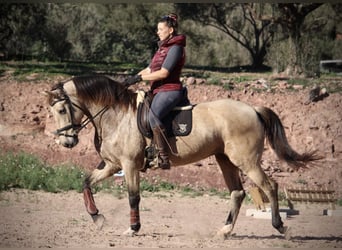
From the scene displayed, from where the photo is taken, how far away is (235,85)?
21.3 meters

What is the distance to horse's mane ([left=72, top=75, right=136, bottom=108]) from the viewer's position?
382 inches

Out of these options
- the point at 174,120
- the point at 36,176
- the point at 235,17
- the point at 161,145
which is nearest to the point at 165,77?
the point at 174,120

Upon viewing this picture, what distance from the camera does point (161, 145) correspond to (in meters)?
9.44

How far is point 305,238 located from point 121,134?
10.5 ft

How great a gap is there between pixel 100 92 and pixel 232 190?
95.9 inches

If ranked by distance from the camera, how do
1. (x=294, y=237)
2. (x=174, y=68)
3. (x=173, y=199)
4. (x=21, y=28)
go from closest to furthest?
(x=174, y=68)
(x=294, y=237)
(x=173, y=199)
(x=21, y=28)

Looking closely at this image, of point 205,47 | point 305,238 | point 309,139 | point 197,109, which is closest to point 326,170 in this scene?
point 309,139

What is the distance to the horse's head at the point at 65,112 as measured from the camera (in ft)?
31.2

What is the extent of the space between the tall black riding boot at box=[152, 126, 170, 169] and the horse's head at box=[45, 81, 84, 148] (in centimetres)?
115

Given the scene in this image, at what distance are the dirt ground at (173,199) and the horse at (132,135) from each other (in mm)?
612

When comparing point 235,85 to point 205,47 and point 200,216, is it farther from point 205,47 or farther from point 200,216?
point 205,47

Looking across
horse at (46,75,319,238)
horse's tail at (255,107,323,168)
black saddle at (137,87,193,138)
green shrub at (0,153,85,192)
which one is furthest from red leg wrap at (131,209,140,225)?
green shrub at (0,153,85,192)

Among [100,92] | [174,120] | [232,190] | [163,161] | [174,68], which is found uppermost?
[174,68]

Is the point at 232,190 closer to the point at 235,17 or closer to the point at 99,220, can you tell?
the point at 99,220
